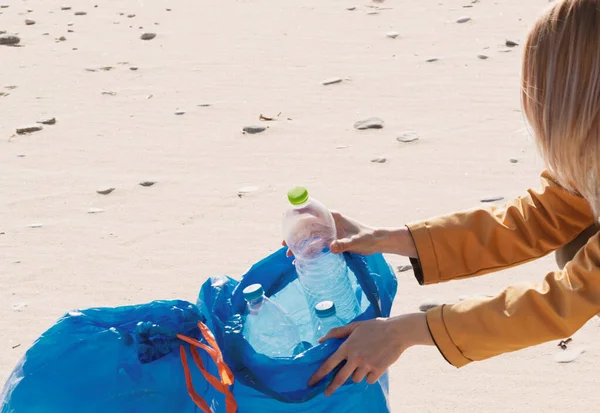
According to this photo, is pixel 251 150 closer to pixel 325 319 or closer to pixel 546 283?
pixel 325 319

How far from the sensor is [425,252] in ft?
8.71

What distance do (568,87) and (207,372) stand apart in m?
1.08

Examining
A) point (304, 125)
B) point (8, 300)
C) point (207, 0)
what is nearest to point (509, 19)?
point (304, 125)

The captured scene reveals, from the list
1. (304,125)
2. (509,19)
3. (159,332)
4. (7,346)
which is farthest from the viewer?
(509,19)

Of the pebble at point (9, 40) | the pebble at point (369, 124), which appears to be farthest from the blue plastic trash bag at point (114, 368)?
the pebble at point (9, 40)

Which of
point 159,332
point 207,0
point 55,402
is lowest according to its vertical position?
point 207,0

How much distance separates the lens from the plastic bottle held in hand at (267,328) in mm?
2246

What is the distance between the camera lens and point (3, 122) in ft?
18.2

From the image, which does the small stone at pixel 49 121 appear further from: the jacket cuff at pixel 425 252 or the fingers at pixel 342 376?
the fingers at pixel 342 376

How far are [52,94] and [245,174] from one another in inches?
80.5

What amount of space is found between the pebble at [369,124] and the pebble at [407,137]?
0.19 metres

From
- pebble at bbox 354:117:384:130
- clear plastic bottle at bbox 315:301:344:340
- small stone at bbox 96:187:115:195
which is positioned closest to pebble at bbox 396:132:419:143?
pebble at bbox 354:117:384:130

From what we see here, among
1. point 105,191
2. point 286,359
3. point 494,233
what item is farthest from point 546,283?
point 105,191

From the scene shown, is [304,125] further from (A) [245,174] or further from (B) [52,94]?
(B) [52,94]
